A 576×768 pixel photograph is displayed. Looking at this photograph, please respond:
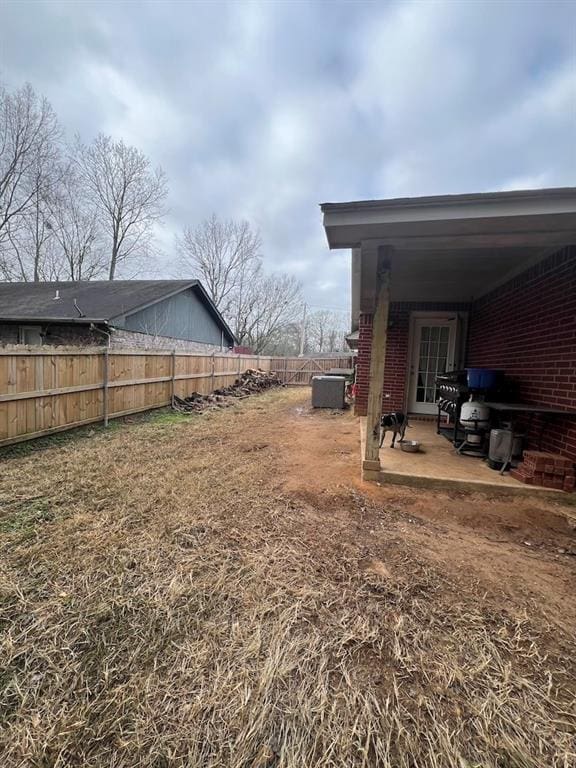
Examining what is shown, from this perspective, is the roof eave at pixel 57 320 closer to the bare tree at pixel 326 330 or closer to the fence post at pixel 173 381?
the fence post at pixel 173 381

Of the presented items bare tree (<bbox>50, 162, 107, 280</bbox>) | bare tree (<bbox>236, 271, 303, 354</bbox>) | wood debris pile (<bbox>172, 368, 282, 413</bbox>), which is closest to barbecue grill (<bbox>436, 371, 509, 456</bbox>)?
wood debris pile (<bbox>172, 368, 282, 413</bbox>)

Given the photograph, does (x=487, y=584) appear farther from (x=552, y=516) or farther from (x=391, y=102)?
(x=391, y=102)

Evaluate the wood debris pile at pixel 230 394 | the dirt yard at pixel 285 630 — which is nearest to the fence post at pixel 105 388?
the wood debris pile at pixel 230 394

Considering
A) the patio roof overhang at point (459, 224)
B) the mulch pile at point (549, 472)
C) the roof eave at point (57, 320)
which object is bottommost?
the mulch pile at point (549, 472)

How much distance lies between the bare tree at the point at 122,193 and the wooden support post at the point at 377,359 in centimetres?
2115

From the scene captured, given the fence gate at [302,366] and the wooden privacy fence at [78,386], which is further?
the fence gate at [302,366]

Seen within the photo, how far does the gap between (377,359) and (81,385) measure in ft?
16.4

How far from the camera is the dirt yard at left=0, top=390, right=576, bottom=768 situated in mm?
1068

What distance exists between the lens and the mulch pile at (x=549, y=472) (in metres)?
2.96

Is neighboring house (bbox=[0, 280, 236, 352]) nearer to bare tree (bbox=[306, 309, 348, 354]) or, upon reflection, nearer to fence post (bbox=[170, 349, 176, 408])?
fence post (bbox=[170, 349, 176, 408])

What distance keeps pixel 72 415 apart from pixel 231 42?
7561 mm

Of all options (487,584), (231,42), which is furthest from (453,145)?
(487,584)

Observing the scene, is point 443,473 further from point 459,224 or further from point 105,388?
point 105,388

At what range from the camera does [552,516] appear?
265 centimetres
